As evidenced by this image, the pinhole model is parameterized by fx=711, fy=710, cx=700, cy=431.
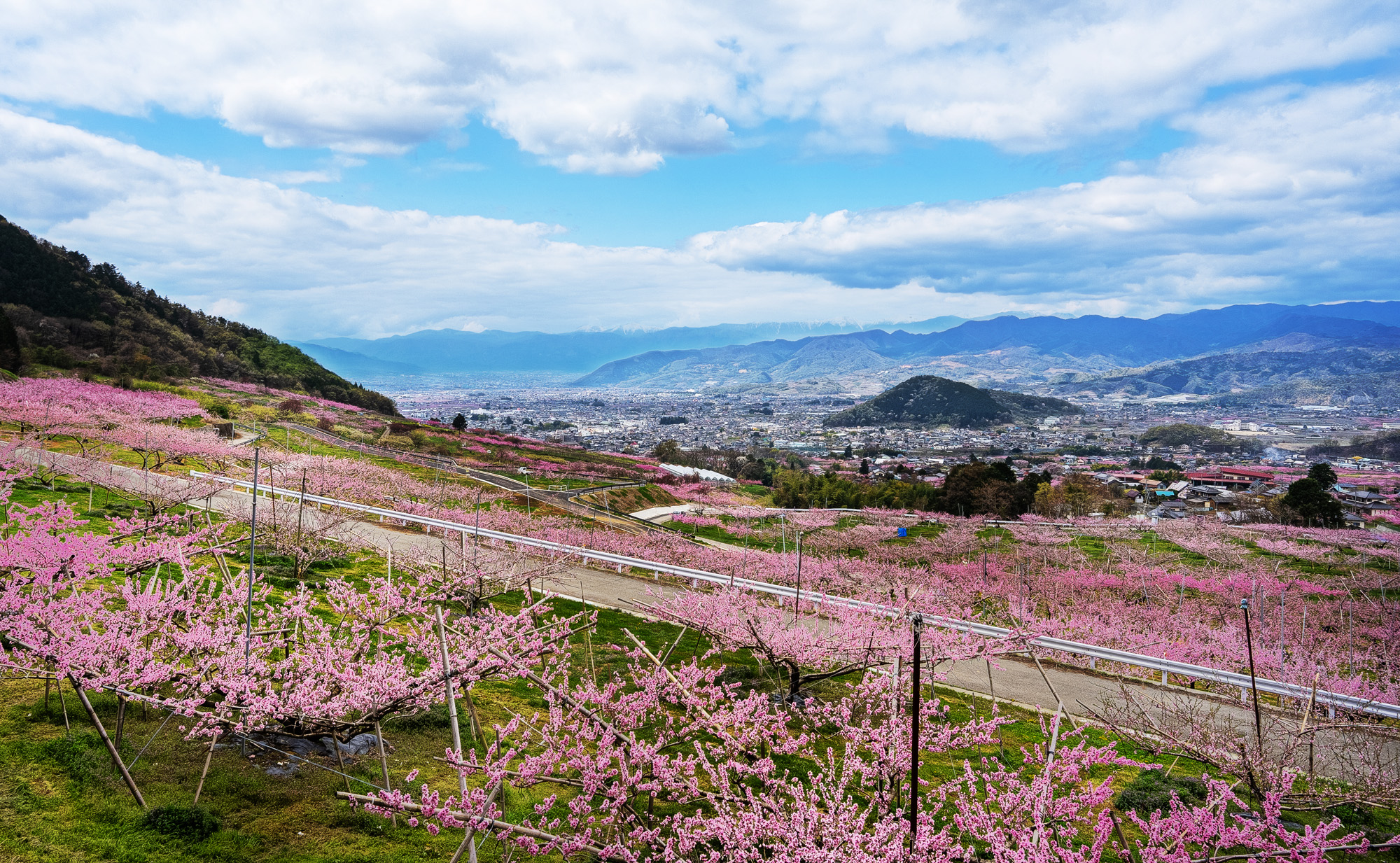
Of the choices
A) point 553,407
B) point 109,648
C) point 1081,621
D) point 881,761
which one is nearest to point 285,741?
point 109,648

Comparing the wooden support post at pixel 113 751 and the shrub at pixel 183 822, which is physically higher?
the wooden support post at pixel 113 751

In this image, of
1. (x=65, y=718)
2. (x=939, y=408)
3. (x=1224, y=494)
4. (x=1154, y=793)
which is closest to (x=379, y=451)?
(x=65, y=718)

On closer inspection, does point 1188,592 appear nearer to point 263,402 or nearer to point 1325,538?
point 1325,538

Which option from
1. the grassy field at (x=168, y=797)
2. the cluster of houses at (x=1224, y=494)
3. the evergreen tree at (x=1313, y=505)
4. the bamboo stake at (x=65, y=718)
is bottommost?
the cluster of houses at (x=1224, y=494)

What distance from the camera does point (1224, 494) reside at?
47.5 meters

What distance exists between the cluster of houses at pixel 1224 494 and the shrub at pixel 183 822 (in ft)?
150

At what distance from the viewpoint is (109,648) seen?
19.0ft

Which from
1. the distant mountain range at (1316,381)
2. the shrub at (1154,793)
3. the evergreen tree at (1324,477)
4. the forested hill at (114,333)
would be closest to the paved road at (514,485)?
the forested hill at (114,333)

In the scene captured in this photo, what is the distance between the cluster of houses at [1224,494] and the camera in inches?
1598

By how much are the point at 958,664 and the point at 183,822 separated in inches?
460

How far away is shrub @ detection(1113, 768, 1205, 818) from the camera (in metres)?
7.39

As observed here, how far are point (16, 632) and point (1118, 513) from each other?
49.7 meters

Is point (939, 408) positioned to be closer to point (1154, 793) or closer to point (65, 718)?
point (1154, 793)

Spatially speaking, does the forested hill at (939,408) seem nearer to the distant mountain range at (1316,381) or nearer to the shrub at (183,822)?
the distant mountain range at (1316,381)
